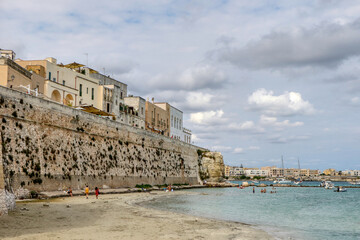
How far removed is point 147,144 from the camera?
149ft

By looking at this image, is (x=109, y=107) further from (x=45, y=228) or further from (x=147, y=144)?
(x=45, y=228)

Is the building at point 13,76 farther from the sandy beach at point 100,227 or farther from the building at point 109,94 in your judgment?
the building at point 109,94

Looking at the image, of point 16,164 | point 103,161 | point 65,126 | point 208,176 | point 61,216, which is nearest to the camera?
point 61,216

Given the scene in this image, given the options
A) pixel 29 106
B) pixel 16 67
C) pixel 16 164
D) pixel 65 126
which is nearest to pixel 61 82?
pixel 16 67

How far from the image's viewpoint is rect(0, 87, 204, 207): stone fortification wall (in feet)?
77.9

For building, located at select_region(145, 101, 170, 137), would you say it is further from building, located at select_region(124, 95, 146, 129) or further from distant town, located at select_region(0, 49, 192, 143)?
building, located at select_region(124, 95, 146, 129)

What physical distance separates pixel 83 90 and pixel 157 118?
80.8 feet

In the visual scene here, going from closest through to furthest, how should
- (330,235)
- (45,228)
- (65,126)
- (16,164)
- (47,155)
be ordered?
(45,228) → (330,235) → (16,164) → (47,155) → (65,126)

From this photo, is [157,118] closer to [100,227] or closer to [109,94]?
[109,94]

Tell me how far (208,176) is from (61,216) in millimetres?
52342

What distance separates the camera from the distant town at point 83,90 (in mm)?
31797

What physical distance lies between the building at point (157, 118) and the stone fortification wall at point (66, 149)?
60.6ft

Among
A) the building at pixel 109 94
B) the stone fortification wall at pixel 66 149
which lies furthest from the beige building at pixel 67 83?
the stone fortification wall at pixel 66 149

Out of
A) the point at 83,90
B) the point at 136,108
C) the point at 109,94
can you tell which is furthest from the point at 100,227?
the point at 136,108
